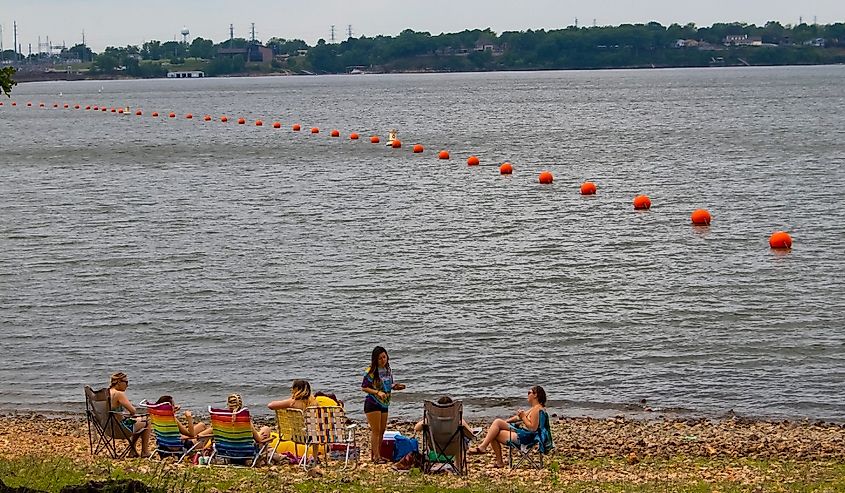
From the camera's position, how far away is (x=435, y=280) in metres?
33.6

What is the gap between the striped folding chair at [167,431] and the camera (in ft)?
54.2

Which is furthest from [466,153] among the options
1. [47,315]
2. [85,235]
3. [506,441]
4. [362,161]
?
[506,441]

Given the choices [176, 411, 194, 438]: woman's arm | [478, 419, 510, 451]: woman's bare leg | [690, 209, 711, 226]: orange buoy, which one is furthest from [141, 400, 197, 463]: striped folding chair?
[690, 209, 711, 226]: orange buoy

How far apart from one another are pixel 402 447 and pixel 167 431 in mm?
2896

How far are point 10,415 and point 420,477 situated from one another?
10.1m

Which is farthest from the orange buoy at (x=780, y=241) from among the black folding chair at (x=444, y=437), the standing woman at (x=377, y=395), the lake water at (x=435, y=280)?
the black folding chair at (x=444, y=437)

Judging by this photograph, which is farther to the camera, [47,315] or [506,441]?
[47,315]

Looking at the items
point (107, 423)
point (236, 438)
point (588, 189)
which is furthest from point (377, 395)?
point (588, 189)

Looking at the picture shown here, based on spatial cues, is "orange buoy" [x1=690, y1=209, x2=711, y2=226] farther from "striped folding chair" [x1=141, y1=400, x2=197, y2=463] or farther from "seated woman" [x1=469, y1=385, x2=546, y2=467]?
"striped folding chair" [x1=141, y1=400, x2=197, y2=463]

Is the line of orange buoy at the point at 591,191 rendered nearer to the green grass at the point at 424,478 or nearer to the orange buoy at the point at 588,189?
the orange buoy at the point at 588,189

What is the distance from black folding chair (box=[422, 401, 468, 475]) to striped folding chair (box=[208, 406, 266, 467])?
1978 mm

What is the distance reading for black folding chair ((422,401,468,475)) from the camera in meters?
15.6

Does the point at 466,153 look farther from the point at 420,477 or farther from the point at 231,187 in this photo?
the point at 420,477

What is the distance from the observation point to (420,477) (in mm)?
14852
